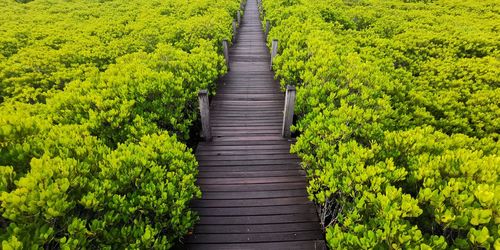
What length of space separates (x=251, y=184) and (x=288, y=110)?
2186mm

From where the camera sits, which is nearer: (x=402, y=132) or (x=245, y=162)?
(x=402, y=132)

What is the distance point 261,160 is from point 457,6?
17.1 meters

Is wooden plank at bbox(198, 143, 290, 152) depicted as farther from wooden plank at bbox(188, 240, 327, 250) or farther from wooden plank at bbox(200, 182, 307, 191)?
wooden plank at bbox(188, 240, 327, 250)

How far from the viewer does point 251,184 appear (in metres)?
5.32

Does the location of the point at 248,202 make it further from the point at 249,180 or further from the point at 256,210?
the point at 249,180

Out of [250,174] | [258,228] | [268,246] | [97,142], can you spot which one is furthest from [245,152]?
[97,142]

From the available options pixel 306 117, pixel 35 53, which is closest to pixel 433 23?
pixel 306 117

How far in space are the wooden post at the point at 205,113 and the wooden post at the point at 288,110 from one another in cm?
197

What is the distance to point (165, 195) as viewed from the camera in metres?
3.44

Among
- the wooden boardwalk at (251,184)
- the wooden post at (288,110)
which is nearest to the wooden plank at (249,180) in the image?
the wooden boardwalk at (251,184)

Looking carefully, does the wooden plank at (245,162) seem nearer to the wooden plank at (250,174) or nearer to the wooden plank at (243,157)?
the wooden plank at (243,157)

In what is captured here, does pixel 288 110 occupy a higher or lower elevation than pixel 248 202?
higher

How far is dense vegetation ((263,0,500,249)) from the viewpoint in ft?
9.51

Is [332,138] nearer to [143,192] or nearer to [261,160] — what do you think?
[261,160]
